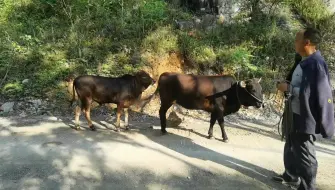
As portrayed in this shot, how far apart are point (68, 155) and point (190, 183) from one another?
218cm

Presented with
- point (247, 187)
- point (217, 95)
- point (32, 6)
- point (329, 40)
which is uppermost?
point (32, 6)

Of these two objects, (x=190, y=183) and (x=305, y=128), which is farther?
(x=190, y=183)

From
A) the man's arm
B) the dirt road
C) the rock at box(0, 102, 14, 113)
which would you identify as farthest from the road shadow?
the man's arm

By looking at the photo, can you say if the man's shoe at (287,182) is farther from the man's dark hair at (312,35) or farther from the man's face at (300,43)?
the man's dark hair at (312,35)

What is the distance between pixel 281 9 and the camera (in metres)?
12.3

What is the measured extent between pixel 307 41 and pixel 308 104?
805 mm

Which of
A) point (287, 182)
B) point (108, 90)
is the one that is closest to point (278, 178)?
point (287, 182)

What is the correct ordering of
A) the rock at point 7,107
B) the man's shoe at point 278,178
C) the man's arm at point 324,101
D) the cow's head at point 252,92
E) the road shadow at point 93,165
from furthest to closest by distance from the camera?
the rock at point 7,107 < the cow's head at point 252,92 < the man's shoe at point 278,178 < the road shadow at point 93,165 < the man's arm at point 324,101

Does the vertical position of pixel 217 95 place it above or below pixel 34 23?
below

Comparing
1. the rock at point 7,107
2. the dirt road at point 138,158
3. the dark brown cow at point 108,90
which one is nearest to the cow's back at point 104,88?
the dark brown cow at point 108,90

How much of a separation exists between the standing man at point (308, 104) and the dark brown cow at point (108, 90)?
3408 mm

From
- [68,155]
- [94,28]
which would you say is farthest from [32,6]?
[68,155]

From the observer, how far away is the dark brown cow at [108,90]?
725 cm

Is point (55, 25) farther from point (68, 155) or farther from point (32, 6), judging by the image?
point (68, 155)
